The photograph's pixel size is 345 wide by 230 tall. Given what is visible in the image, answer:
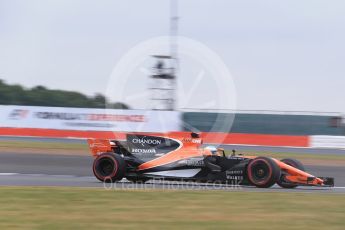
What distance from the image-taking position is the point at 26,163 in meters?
15.7

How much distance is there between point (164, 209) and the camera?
25.7 ft

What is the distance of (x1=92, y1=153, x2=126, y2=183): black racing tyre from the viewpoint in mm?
11492

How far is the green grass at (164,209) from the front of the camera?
6.75 metres

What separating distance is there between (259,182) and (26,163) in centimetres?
704

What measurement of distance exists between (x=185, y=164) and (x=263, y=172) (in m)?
1.44

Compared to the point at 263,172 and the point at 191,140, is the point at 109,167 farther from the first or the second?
the point at 263,172

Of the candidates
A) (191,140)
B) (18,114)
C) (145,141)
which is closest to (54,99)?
(18,114)

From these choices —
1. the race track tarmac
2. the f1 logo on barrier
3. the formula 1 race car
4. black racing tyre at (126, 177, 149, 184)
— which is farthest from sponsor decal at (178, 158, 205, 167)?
the f1 logo on barrier

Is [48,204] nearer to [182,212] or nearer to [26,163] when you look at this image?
[182,212]

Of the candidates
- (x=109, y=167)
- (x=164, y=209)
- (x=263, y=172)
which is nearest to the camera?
(x=164, y=209)

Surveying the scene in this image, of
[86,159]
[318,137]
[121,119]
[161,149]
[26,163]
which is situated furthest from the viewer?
[121,119]

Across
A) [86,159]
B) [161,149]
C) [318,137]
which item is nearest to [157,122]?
[318,137]

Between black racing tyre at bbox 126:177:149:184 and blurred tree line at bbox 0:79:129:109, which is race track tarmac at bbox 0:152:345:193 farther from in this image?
blurred tree line at bbox 0:79:129:109

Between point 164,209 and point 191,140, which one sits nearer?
point 164,209
